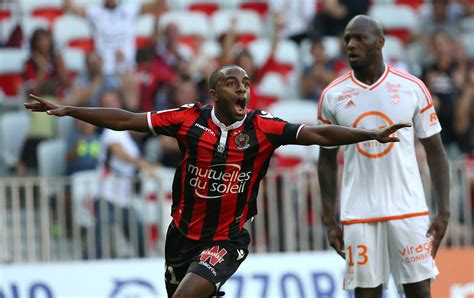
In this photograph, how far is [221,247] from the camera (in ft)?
24.3

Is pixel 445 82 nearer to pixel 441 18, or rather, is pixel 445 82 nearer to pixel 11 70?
pixel 441 18

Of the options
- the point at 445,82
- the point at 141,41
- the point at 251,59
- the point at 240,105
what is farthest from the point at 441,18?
the point at 240,105

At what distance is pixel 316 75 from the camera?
14.1m

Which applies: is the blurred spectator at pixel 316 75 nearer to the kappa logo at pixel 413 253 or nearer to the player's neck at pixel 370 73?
the player's neck at pixel 370 73

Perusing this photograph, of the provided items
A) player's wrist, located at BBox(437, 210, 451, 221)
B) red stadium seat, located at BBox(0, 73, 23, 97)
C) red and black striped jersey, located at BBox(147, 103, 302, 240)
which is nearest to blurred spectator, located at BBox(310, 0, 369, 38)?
red stadium seat, located at BBox(0, 73, 23, 97)

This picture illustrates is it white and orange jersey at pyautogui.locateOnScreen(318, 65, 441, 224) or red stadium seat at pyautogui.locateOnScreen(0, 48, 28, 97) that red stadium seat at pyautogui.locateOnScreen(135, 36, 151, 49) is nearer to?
Result: red stadium seat at pyautogui.locateOnScreen(0, 48, 28, 97)

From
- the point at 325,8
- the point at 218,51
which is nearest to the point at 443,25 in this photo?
the point at 325,8

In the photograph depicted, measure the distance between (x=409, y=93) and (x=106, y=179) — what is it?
460 cm

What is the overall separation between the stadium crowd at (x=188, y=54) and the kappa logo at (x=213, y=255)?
4675 millimetres

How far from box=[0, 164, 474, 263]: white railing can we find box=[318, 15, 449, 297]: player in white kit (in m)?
3.91

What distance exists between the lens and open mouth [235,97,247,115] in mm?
7173

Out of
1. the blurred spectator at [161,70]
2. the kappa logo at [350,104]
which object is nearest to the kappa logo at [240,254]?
the kappa logo at [350,104]

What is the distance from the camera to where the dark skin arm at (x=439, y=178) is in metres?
7.83

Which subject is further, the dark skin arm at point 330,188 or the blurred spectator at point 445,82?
the blurred spectator at point 445,82
